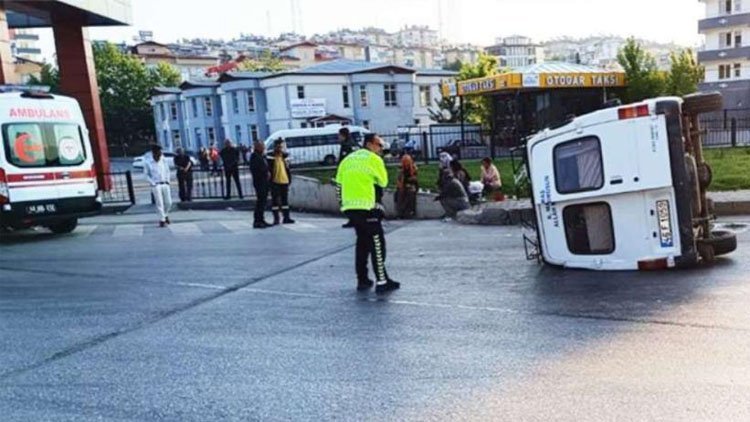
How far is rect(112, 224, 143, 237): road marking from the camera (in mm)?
13484

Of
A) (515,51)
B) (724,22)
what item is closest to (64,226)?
(724,22)

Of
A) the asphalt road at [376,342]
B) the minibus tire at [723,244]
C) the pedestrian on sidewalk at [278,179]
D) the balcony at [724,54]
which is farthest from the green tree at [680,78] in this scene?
the minibus tire at [723,244]

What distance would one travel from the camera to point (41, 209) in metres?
12.7

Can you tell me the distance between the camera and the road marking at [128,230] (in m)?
13.5

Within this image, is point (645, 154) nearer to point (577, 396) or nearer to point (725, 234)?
point (725, 234)

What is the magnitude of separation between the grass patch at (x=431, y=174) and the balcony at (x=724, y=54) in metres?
42.7

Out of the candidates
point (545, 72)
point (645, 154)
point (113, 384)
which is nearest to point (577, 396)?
point (113, 384)

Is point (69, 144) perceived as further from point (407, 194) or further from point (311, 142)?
point (311, 142)

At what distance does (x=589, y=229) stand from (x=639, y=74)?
119ft

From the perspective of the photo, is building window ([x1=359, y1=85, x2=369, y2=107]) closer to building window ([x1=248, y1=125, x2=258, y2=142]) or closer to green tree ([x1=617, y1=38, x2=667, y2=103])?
building window ([x1=248, y1=125, x2=258, y2=142])

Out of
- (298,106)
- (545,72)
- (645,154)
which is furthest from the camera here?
(298,106)

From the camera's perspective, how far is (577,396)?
4.13m

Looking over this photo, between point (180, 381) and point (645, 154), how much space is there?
5.19m

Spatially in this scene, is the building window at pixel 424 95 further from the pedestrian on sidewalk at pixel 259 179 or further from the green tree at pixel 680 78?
the pedestrian on sidewalk at pixel 259 179
